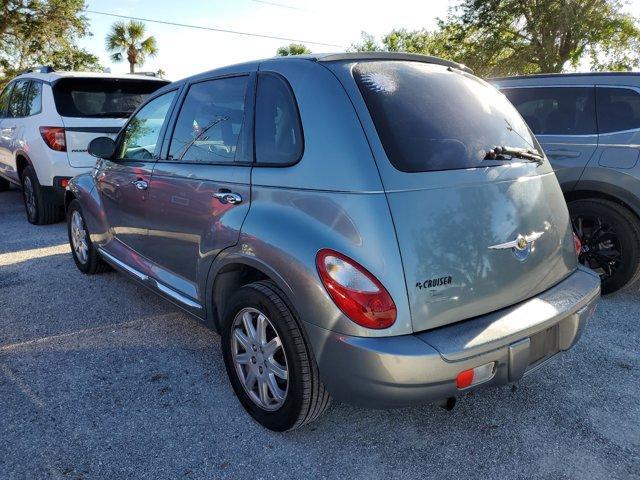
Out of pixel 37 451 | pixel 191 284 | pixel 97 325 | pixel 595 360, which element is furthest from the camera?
pixel 97 325

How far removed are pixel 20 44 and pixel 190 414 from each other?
2217 centimetres

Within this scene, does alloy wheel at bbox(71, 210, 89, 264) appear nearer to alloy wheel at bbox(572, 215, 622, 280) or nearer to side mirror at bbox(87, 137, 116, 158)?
side mirror at bbox(87, 137, 116, 158)

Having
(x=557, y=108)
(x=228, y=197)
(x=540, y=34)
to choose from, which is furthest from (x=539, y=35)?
(x=228, y=197)

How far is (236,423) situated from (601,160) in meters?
3.42

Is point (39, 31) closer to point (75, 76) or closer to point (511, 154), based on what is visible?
point (75, 76)

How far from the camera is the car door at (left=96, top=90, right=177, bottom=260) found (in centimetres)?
330

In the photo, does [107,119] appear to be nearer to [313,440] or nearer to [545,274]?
[313,440]

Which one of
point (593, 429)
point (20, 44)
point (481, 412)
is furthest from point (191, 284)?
point (20, 44)

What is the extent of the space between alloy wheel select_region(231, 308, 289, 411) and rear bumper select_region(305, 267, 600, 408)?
33cm

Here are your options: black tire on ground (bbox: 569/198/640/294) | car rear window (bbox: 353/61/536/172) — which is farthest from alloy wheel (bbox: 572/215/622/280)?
car rear window (bbox: 353/61/536/172)

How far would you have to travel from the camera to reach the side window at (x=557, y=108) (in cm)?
422

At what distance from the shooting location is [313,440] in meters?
2.38

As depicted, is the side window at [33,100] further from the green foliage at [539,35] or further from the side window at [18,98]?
the green foliage at [539,35]

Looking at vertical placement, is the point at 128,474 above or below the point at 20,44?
below
